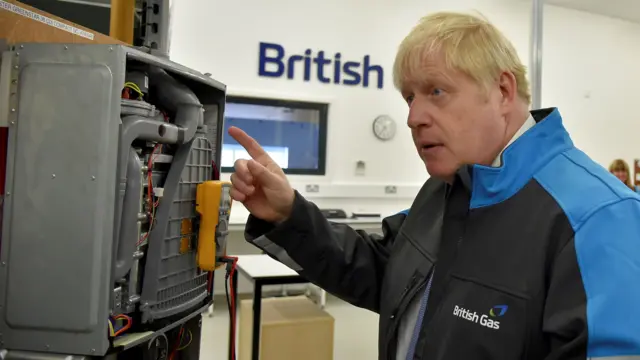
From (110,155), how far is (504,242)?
862 millimetres

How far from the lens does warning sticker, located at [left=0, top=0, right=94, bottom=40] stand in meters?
1.10

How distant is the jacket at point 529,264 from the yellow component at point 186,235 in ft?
2.03

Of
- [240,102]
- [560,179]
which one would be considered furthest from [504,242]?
[240,102]

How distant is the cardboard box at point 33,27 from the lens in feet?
3.60

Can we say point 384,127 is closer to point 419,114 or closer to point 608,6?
point 608,6

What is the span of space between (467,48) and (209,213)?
0.85m

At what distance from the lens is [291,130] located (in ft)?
16.3

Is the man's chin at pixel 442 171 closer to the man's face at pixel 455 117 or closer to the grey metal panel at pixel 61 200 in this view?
the man's face at pixel 455 117

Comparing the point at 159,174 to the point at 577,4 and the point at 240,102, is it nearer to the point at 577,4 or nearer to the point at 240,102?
the point at 240,102

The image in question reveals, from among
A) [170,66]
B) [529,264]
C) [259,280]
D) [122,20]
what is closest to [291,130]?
[259,280]

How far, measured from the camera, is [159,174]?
1321mm

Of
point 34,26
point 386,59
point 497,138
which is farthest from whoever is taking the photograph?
point 386,59

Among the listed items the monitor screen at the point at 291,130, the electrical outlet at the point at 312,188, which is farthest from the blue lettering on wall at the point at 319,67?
the electrical outlet at the point at 312,188

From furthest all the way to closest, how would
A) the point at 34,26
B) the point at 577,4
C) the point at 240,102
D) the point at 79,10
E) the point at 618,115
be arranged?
1. the point at 618,115
2. the point at 577,4
3. the point at 240,102
4. the point at 79,10
5. the point at 34,26
